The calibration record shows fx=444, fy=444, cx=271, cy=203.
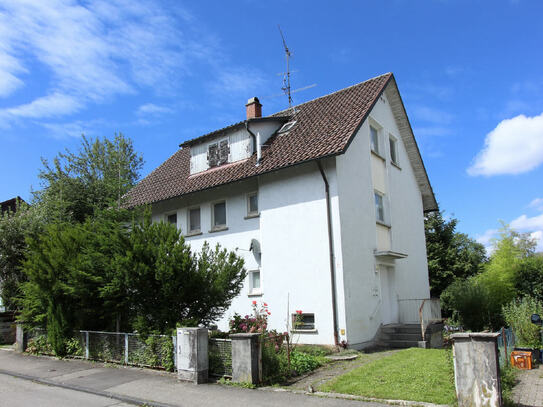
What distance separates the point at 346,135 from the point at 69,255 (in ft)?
29.5

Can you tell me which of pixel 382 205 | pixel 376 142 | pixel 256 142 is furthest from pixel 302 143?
pixel 382 205

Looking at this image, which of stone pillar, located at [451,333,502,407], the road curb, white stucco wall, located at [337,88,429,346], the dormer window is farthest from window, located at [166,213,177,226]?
stone pillar, located at [451,333,502,407]

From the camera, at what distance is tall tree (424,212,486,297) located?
27234 millimetres

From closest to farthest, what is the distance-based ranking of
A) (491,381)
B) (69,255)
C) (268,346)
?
(491,381)
(268,346)
(69,255)

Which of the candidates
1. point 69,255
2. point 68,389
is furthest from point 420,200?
point 68,389

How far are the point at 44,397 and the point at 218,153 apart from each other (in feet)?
35.6

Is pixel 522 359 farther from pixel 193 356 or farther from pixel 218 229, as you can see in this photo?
pixel 218 229

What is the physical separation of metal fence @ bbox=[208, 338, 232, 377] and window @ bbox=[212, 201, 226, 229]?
7381 mm

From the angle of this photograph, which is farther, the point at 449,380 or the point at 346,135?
the point at 346,135

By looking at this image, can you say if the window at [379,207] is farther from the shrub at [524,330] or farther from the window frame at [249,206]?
the shrub at [524,330]

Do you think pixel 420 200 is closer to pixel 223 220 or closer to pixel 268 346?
pixel 223 220

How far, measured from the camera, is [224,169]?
54.7ft

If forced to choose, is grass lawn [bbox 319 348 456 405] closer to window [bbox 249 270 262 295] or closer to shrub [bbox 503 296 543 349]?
shrub [bbox 503 296 543 349]

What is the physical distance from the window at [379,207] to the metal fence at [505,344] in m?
6.02
